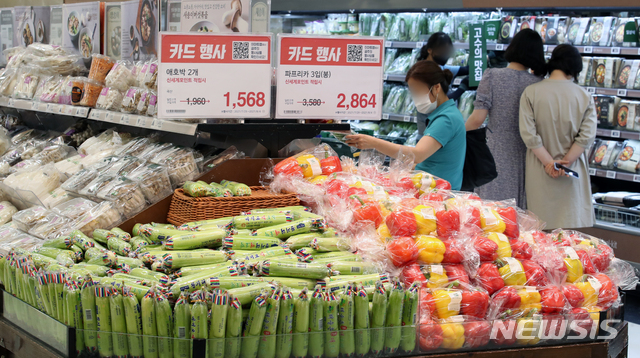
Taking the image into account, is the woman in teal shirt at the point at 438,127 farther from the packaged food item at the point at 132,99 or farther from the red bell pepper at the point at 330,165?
the packaged food item at the point at 132,99

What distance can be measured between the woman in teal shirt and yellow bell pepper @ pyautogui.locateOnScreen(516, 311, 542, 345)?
151 cm

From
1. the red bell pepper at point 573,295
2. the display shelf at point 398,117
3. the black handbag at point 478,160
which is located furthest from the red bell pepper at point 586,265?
the display shelf at point 398,117

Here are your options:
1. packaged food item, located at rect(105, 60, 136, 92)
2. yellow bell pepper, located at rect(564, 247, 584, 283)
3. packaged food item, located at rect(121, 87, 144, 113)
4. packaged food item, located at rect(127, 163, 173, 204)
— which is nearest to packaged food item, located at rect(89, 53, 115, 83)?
packaged food item, located at rect(105, 60, 136, 92)

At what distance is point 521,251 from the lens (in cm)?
202

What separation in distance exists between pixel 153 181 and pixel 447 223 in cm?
141

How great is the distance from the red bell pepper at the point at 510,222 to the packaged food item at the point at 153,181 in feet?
4.92

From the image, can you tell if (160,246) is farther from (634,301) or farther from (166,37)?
(634,301)

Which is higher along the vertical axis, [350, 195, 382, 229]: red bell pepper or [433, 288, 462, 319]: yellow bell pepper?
[350, 195, 382, 229]: red bell pepper

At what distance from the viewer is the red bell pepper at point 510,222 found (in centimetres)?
211

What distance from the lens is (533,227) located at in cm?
234

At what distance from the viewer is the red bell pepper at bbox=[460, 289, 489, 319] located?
5.81 feet

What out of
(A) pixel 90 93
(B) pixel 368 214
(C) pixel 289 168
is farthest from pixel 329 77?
(A) pixel 90 93

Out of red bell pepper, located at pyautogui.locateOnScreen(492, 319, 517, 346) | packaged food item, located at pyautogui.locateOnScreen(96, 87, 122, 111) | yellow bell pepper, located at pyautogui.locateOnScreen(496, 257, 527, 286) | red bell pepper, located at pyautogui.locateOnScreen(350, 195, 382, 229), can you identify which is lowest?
red bell pepper, located at pyautogui.locateOnScreen(492, 319, 517, 346)

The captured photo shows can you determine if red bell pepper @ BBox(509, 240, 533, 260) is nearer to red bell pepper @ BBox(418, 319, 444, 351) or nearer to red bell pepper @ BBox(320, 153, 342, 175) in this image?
red bell pepper @ BBox(418, 319, 444, 351)
